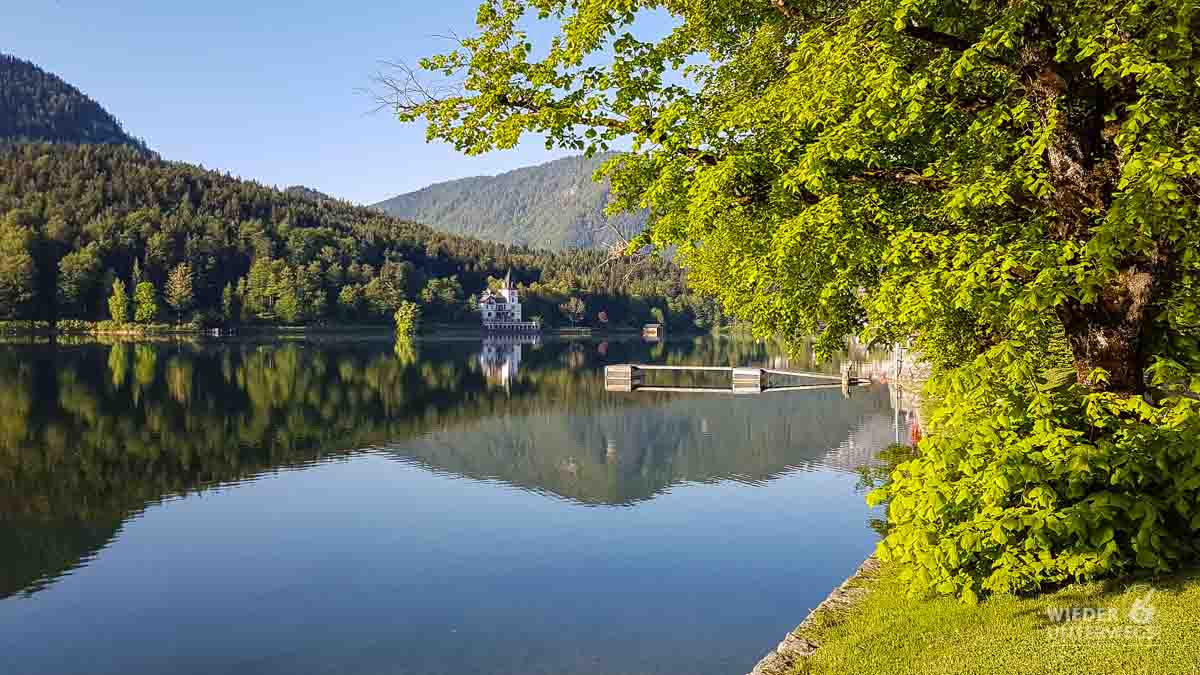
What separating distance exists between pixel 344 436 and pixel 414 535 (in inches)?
711

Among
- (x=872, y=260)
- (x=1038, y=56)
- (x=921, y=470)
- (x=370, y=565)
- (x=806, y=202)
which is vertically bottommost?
(x=370, y=565)

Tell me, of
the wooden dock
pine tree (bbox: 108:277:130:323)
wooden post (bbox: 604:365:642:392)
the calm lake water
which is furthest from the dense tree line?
the calm lake water

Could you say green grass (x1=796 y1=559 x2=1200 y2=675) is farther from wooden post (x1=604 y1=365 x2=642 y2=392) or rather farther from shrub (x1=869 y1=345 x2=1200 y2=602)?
wooden post (x1=604 y1=365 x2=642 y2=392)

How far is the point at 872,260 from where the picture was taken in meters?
10.2

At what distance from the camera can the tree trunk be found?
9.64 meters

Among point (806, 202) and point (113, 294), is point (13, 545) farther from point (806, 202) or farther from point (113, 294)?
point (113, 294)

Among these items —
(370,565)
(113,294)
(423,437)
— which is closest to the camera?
(370,565)

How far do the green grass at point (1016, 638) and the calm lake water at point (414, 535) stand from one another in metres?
A: 4.38

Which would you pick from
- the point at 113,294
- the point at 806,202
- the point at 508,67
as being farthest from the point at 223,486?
the point at 113,294

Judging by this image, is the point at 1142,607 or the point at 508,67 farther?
the point at 508,67

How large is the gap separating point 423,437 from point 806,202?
102 ft

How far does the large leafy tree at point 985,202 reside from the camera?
8641 millimetres

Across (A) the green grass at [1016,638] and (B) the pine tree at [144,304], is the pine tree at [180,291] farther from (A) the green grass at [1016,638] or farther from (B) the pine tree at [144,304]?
(A) the green grass at [1016,638]

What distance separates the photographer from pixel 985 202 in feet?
32.8
